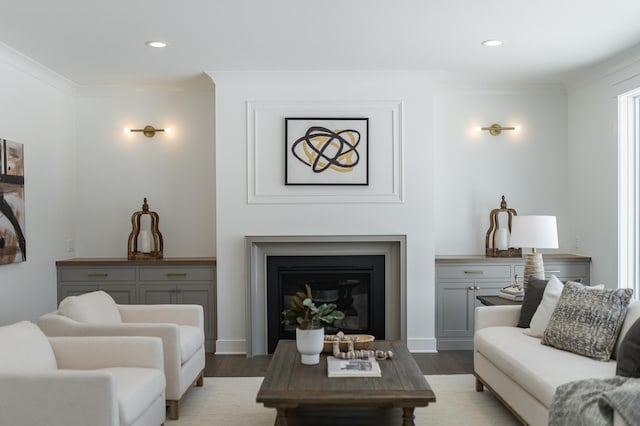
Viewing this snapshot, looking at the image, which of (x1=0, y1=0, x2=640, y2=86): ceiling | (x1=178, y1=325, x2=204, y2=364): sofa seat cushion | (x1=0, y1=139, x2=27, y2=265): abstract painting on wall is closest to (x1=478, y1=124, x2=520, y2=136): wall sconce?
(x1=0, y1=0, x2=640, y2=86): ceiling

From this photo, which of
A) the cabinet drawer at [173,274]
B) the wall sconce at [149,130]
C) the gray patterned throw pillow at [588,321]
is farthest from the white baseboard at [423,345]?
the wall sconce at [149,130]

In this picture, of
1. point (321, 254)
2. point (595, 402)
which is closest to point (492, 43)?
point (321, 254)

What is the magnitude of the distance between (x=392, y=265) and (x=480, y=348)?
4.84ft

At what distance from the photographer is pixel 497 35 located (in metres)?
4.20

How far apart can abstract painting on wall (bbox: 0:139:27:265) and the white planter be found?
99.5 inches

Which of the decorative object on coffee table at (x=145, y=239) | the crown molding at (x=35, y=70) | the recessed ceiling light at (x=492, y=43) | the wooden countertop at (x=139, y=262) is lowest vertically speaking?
the wooden countertop at (x=139, y=262)

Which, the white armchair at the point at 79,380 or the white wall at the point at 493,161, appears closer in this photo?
the white armchair at the point at 79,380

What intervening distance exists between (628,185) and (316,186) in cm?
263

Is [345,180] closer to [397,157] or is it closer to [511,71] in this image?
[397,157]

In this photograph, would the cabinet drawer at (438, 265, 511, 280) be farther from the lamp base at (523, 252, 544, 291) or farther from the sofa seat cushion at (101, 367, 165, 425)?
the sofa seat cushion at (101, 367, 165, 425)

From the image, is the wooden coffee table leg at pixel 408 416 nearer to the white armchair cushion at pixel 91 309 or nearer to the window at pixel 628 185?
the white armchair cushion at pixel 91 309

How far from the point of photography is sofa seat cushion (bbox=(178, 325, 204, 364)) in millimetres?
3767

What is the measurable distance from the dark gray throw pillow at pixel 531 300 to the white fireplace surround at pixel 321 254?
52.9 inches

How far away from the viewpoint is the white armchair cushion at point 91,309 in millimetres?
3648
